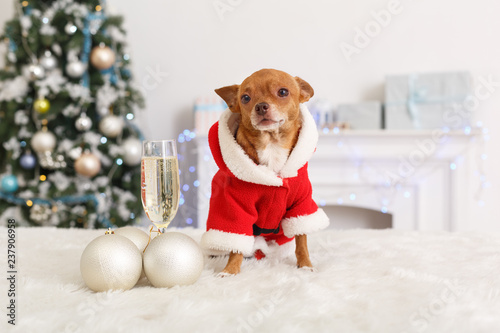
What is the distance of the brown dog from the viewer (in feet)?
3.44

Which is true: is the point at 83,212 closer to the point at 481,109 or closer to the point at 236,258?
the point at 236,258

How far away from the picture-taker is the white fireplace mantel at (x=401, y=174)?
246 centimetres

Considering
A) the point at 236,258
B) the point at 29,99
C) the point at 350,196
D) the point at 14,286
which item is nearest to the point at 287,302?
the point at 236,258

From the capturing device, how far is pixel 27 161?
7.89 ft

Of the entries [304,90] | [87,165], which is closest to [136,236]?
[304,90]

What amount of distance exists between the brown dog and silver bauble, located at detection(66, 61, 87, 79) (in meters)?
1.62

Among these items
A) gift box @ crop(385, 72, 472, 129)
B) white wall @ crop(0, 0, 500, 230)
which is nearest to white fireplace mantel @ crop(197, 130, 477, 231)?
gift box @ crop(385, 72, 472, 129)

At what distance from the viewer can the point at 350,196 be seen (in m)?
2.59

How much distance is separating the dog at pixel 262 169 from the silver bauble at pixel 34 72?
5.53 feet

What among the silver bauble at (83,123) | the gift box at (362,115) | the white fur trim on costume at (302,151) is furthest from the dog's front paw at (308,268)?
the silver bauble at (83,123)

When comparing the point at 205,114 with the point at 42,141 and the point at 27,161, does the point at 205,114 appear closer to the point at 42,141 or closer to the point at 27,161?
the point at 42,141

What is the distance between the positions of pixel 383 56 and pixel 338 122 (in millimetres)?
553

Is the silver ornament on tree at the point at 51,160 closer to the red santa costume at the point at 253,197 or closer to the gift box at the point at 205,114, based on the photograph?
the gift box at the point at 205,114

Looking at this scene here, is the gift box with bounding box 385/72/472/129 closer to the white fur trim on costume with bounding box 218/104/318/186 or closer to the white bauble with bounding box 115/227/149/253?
the white fur trim on costume with bounding box 218/104/318/186
